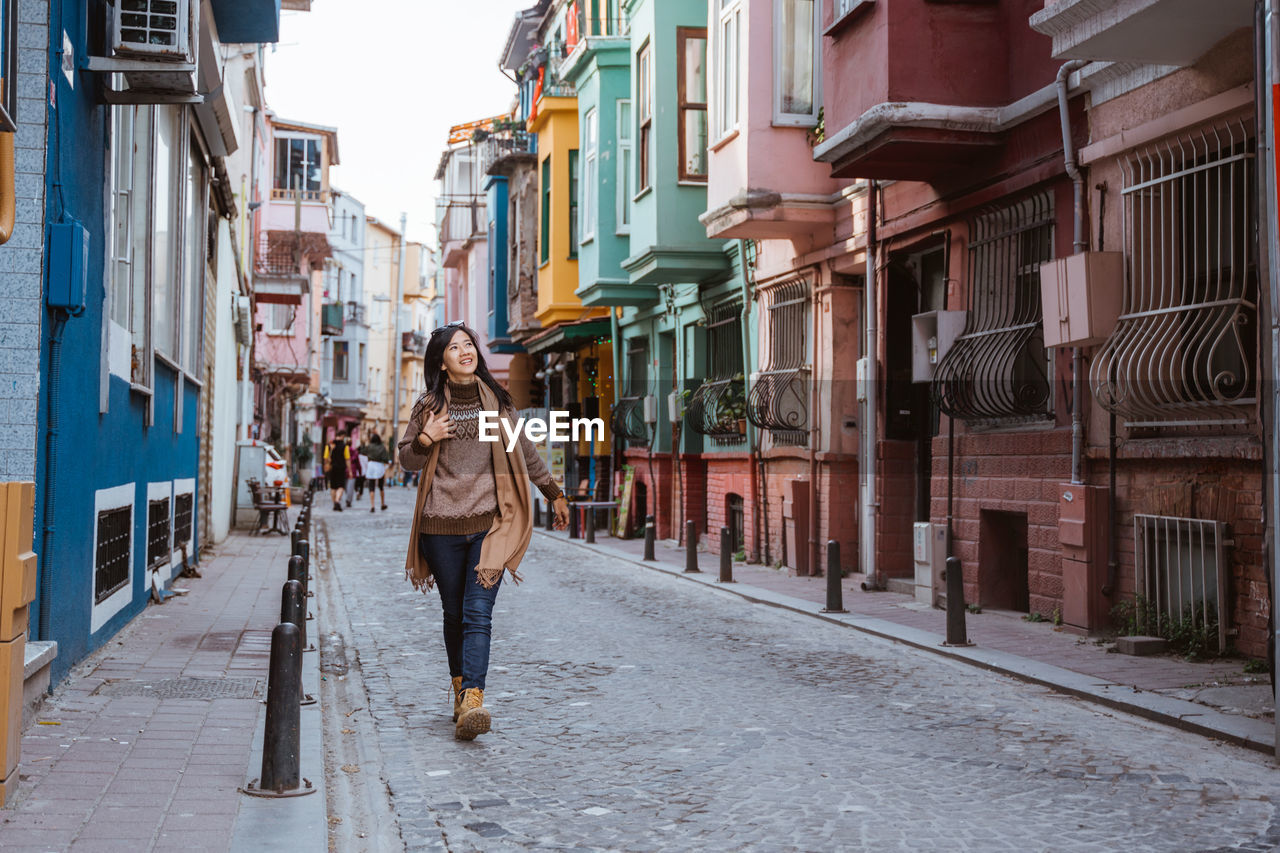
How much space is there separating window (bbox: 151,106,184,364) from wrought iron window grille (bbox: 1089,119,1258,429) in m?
8.08

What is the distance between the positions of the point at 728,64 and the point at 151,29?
1053 cm

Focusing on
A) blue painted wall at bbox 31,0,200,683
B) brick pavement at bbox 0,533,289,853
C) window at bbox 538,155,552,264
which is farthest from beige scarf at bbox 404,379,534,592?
window at bbox 538,155,552,264

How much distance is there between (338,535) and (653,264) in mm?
8109

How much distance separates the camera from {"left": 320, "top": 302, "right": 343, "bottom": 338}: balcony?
60.0m

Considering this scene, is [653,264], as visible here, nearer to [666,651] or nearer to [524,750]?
[666,651]

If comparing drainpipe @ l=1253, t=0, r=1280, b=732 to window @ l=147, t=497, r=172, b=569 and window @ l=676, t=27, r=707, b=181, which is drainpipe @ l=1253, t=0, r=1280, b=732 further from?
window @ l=676, t=27, r=707, b=181

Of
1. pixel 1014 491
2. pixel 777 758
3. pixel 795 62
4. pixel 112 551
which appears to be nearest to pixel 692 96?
pixel 795 62

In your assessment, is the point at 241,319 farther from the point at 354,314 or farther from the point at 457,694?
the point at 354,314

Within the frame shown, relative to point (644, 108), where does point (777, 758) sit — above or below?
below

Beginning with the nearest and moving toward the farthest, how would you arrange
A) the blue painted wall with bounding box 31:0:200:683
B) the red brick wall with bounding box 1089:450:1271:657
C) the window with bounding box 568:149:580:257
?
the blue painted wall with bounding box 31:0:200:683, the red brick wall with bounding box 1089:450:1271:657, the window with bounding box 568:149:580:257

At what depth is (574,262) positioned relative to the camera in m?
26.5

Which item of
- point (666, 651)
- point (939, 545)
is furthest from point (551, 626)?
point (939, 545)

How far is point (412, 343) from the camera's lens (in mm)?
84688

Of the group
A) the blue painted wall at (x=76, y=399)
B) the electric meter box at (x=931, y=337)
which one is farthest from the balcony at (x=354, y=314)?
the blue painted wall at (x=76, y=399)
